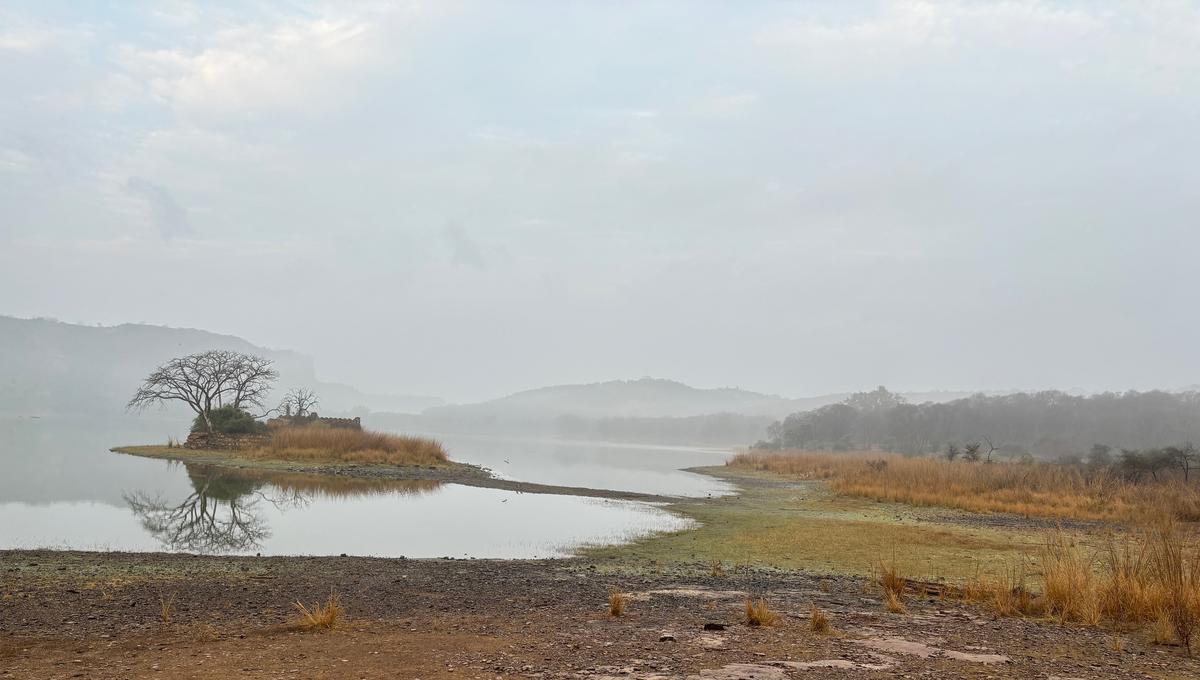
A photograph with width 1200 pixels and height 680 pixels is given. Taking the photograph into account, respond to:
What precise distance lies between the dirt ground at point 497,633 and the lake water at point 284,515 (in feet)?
15.2

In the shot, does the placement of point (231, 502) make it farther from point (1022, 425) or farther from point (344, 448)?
point (1022, 425)

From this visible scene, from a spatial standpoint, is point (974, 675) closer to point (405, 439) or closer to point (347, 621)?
point (347, 621)

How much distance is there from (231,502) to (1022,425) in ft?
315

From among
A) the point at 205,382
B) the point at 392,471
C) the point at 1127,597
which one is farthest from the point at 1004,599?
the point at 205,382

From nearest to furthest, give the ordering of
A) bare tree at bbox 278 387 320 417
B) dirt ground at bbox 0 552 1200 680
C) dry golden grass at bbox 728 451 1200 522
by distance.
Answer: dirt ground at bbox 0 552 1200 680 < dry golden grass at bbox 728 451 1200 522 < bare tree at bbox 278 387 320 417

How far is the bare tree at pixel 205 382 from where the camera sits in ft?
168

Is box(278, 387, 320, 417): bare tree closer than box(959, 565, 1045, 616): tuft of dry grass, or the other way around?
box(959, 565, 1045, 616): tuft of dry grass

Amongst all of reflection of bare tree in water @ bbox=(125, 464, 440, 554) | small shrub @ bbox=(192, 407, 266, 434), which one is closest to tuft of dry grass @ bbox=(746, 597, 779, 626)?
reflection of bare tree in water @ bbox=(125, 464, 440, 554)

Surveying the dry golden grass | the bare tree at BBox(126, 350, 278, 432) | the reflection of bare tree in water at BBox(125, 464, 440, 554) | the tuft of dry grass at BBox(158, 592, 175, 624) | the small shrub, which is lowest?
the dry golden grass

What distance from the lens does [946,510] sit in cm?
2659

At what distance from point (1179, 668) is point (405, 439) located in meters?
45.7

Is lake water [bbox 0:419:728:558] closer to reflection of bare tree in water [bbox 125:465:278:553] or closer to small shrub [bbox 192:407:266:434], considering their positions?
reflection of bare tree in water [bbox 125:465:278:553]

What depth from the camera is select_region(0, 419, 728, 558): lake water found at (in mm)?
15961

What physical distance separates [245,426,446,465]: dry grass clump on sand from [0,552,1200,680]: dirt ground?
31410mm
